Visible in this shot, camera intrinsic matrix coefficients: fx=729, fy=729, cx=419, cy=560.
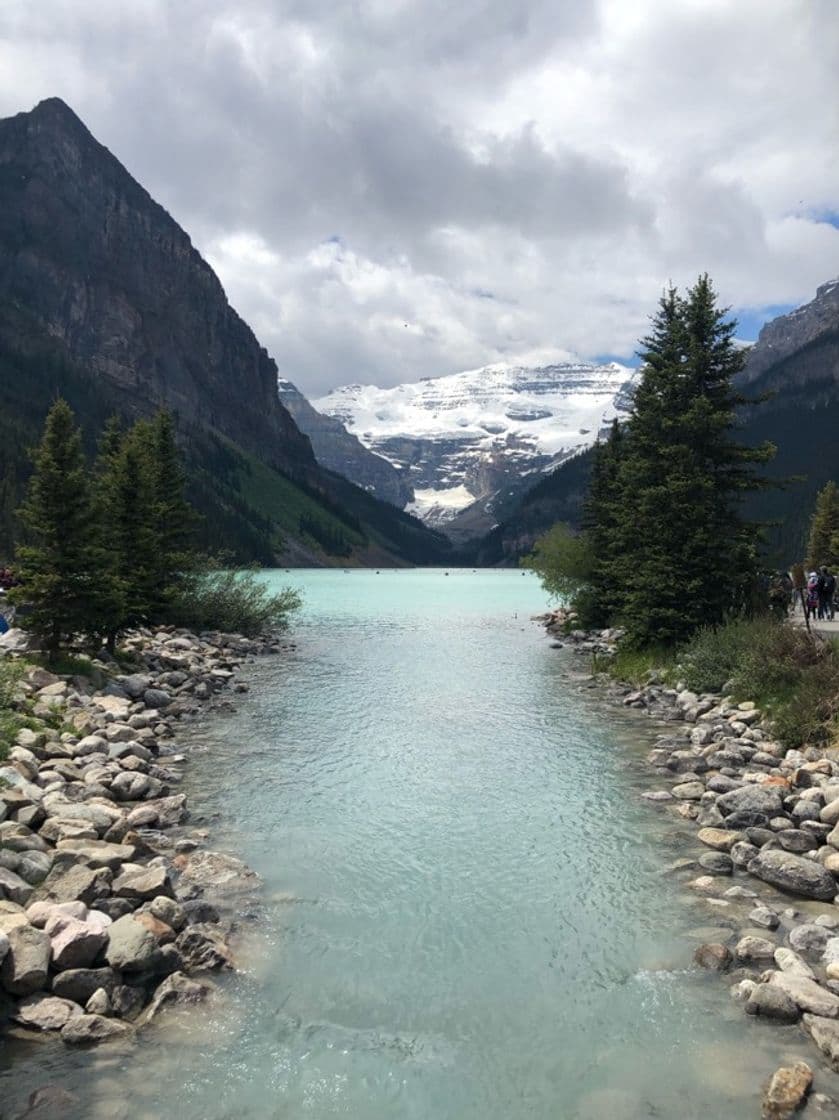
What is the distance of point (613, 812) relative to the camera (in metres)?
14.9

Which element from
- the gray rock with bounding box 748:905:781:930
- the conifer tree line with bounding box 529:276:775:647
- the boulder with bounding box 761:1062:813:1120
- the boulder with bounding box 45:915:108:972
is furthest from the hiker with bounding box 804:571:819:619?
the boulder with bounding box 45:915:108:972

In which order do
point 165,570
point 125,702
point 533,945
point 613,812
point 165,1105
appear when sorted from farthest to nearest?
point 165,570
point 125,702
point 613,812
point 533,945
point 165,1105

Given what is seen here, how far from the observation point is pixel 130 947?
8438 mm


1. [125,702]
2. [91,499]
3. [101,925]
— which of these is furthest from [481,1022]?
[91,499]

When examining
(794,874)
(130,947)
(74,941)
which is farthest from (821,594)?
(74,941)

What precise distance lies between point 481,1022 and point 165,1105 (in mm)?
3379

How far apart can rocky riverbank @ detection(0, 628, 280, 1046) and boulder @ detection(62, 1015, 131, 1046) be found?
0.04ft

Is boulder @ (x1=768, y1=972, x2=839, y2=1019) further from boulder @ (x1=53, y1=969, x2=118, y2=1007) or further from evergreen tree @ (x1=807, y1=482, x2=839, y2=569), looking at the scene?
evergreen tree @ (x1=807, y1=482, x2=839, y2=569)

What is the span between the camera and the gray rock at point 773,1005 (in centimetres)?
793

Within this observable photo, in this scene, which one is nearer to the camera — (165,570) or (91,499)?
(91,499)

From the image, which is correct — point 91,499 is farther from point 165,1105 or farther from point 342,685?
point 165,1105

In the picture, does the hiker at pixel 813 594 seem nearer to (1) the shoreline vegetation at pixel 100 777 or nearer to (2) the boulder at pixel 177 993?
(1) the shoreline vegetation at pixel 100 777

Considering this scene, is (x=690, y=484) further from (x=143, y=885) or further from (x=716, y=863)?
(x=143, y=885)

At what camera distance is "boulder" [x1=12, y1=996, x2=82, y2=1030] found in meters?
7.55
